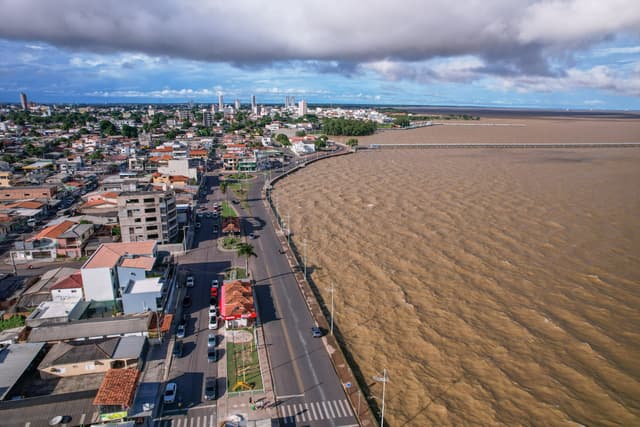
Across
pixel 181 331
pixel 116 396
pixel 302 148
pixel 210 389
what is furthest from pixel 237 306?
pixel 302 148

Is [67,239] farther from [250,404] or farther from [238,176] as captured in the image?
[238,176]

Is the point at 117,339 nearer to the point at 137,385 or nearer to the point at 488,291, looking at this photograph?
the point at 137,385

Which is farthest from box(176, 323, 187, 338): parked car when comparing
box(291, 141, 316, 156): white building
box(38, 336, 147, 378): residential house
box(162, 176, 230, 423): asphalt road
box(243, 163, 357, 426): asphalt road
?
box(291, 141, 316, 156): white building

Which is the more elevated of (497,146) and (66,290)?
(497,146)

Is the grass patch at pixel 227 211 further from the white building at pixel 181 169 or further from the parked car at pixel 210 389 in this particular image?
the parked car at pixel 210 389

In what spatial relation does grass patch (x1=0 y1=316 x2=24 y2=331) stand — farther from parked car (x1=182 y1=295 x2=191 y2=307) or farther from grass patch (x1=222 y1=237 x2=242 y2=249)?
grass patch (x1=222 y1=237 x2=242 y2=249)

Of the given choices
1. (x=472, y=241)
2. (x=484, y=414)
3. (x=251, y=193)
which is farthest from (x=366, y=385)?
(x=251, y=193)
